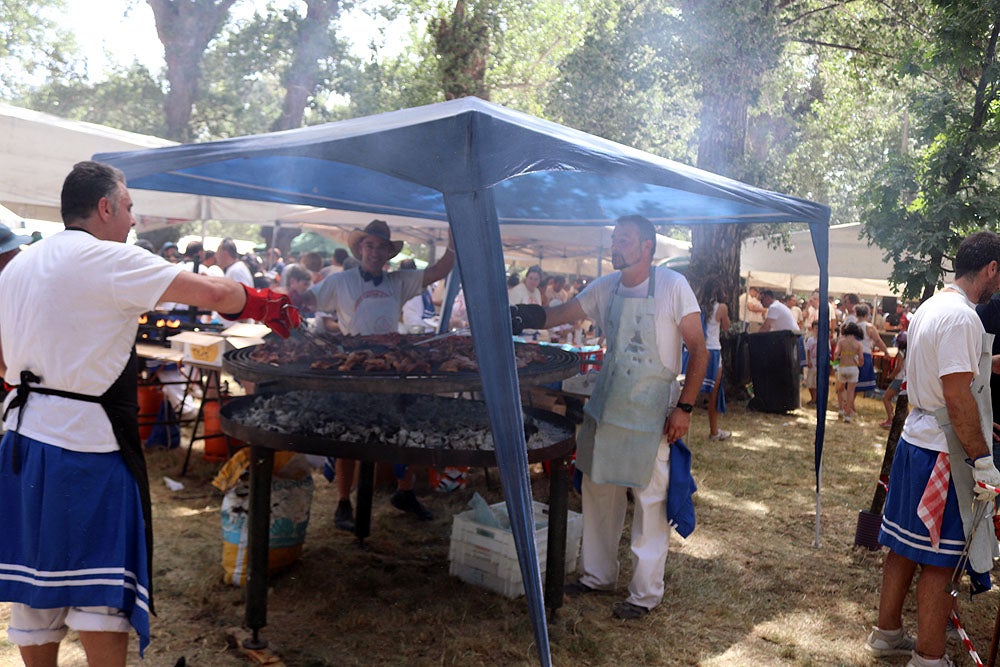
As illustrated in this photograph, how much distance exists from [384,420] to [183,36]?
23.2 meters

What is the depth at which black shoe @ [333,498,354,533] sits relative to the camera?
5.38 metres

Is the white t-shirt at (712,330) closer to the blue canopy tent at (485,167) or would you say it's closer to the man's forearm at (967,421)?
the blue canopy tent at (485,167)

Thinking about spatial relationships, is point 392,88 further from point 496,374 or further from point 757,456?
point 496,374

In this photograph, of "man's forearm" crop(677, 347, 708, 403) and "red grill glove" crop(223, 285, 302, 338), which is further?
"man's forearm" crop(677, 347, 708, 403)

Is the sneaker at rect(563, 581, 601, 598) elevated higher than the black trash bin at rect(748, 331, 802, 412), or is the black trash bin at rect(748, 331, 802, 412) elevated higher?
the black trash bin at rect(748, 331, 802, 412)

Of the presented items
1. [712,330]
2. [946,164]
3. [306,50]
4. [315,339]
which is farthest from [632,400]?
[306,50]

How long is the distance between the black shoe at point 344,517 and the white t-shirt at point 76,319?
117 inches

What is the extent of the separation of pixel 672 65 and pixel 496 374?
31.4 ft

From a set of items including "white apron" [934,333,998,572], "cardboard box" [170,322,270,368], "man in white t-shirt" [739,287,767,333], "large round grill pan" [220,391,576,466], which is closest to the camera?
"white apron" [934,333,998,572]

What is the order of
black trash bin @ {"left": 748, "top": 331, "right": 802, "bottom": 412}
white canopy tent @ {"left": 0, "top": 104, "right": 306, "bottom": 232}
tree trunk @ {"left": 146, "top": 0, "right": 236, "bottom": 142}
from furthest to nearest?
tree trunk @ {"left": 146, "top": 0, "right": 236, "bottom": 142}, black trash bin @ {"left": 748, "top": 331, "right": 802, "bottom": 412}, white canopy tent @ {"left": 0, "top": 104, "right": 306, "bottom": 232}

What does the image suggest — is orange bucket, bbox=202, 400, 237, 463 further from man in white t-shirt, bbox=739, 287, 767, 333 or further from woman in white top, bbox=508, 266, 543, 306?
man in white t-shirt, bbox=739, 287, 767, 333

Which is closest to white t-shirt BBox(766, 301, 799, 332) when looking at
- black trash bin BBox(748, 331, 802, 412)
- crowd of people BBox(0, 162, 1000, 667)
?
black trash bin BBox(748, 331, 802, 412)

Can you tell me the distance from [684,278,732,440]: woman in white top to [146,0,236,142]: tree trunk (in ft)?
64.9

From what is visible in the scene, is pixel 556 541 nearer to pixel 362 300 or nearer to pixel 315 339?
pixel 315 339
